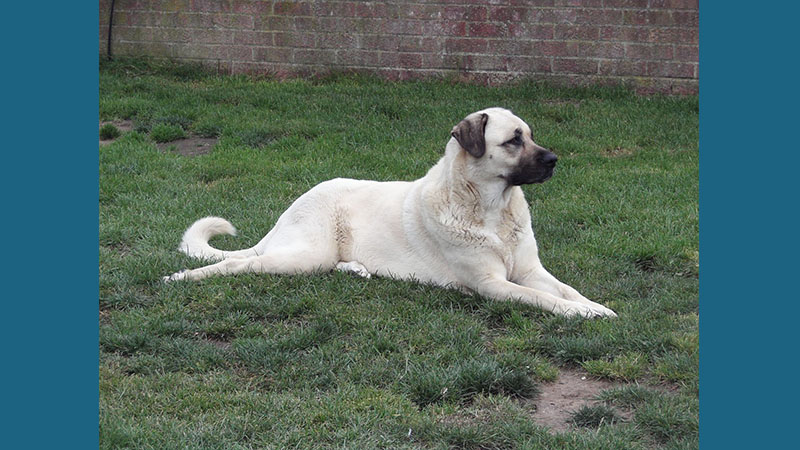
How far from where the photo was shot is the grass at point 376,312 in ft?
12.9

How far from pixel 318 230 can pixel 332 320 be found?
1.03m

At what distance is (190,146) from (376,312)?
14.9ft

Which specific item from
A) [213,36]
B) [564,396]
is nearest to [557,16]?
[213,36]

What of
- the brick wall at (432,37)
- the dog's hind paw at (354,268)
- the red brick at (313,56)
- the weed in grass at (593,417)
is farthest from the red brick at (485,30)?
the weed in grass at (593,417)

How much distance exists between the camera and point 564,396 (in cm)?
427

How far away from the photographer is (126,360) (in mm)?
4609

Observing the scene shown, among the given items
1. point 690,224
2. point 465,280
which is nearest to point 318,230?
point 465,280

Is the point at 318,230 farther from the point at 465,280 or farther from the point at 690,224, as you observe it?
the point at 690,224

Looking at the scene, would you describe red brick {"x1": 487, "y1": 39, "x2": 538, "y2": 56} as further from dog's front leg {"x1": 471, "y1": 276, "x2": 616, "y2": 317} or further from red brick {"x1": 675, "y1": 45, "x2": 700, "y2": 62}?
dog's front leg {"x1": 471, "y1": 276, "x2": 616, "y2": 317}

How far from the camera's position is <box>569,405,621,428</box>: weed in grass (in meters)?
3.97

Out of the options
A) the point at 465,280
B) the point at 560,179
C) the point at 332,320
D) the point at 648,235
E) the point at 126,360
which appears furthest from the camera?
the point at 560,179

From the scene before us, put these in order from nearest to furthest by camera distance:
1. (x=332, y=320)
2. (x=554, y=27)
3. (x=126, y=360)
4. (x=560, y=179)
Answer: (x=126, y=360), (x=332, y=320), (x=560, y=179), (x=554, y=27)

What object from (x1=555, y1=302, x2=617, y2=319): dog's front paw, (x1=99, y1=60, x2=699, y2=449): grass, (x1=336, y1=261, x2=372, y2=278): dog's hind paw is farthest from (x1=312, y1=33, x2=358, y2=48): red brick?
(x1=555, y1=302, x2=617, y2=319): dog's front paw

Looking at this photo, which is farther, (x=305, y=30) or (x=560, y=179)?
(x=305, y=30)
